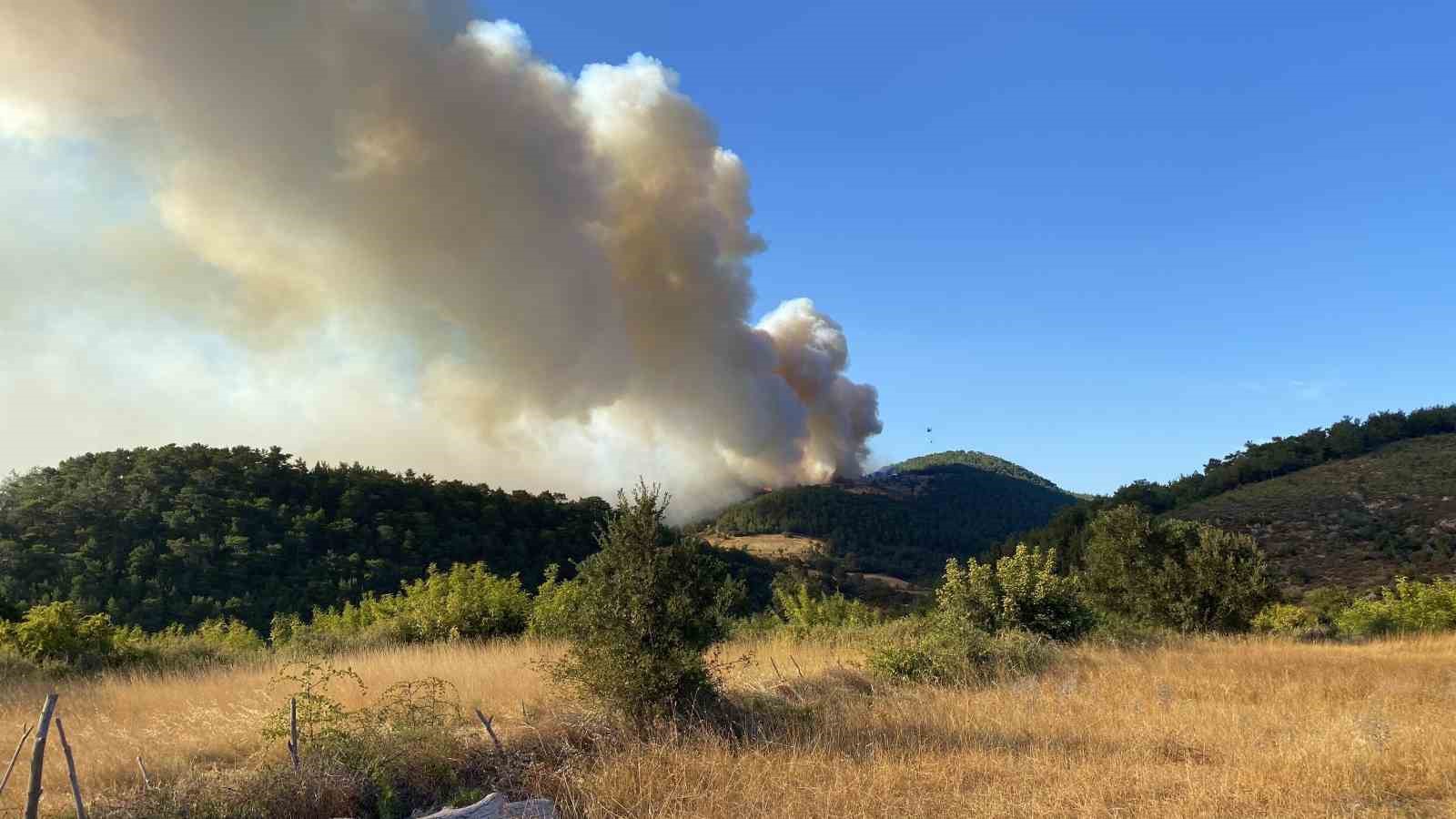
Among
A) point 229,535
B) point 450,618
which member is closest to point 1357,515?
point 450,618

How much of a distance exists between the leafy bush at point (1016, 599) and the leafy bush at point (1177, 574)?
17.9 feet

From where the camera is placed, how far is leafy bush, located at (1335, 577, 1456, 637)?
22641 millimetres

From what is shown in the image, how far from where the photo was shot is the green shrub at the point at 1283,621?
22.2 metres

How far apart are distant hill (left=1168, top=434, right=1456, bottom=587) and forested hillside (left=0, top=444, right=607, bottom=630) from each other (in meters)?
40.3

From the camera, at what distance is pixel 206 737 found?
289 inches

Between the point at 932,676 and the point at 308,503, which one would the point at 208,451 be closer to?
the point at 308,503

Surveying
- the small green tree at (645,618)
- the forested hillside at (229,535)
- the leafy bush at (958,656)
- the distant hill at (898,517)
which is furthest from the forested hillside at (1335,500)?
the forested hillside at (229,535)

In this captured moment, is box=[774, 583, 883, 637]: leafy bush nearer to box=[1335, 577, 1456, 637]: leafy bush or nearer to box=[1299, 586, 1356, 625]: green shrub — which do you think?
box=[1335, 577, 1456, 637]: leafy bush

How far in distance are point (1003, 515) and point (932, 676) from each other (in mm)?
127907

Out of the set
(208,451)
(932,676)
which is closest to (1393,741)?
(932,676)

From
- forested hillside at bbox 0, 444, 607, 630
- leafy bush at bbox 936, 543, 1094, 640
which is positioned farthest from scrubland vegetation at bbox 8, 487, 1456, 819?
forested hillside at bbox 0, 444, 607, 630

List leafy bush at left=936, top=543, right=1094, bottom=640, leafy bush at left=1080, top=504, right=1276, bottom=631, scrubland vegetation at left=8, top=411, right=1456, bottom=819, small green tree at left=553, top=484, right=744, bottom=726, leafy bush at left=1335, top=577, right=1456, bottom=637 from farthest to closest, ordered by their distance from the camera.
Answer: leafy bush at left=1335, top=577, right=1456, bottom=637 < leafy bush at left=1080, top=504, right=1276, bottom=631 < leafy bush at left=936, top=543, right=1094, bottom=640 < small green tree at left=553, top=484, right=744, bottom=726 < scrubland vegetation at left=8, top=411, right=1456, bottom=819

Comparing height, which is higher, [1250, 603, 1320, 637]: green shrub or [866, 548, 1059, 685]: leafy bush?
[866, 548, 1059, 685]: leafy bush

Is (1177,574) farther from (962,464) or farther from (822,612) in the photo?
(962,464)
